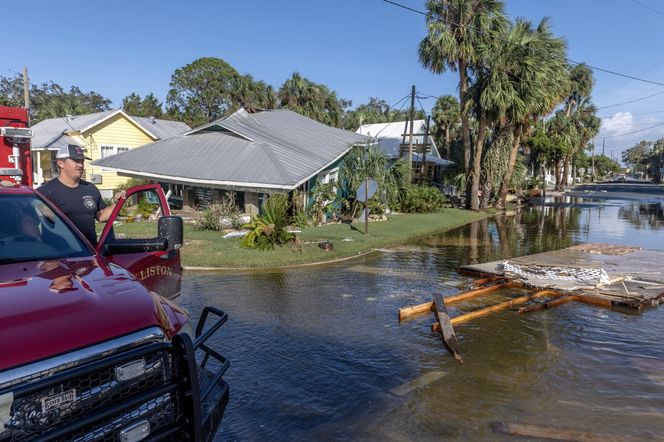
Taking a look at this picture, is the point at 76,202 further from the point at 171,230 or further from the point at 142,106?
the point at 142,106

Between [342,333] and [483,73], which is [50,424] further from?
[483,73]

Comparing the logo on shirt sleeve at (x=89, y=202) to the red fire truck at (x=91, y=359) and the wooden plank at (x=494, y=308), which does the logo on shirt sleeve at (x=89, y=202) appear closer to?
the red fire truck at (x=91, y=359)

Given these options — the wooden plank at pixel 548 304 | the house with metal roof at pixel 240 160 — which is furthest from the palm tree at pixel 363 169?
the wooden plank at pixel 548 304

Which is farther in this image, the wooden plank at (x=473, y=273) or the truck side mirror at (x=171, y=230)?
the wooden plank at (x=473, y=273)

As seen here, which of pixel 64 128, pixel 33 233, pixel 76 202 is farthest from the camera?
pixel 64 128

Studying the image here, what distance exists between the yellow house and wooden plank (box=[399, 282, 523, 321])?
22513 mm

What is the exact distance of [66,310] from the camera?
2512 mm

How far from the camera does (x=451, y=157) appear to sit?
137 ft

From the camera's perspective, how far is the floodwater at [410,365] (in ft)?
15.1

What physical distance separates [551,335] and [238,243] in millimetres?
9056

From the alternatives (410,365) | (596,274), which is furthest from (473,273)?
(410,365)

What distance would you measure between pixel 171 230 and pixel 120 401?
77.4 inches

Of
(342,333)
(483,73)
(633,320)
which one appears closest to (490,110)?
(483,73)

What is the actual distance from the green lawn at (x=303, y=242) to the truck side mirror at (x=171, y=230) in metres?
7.45
